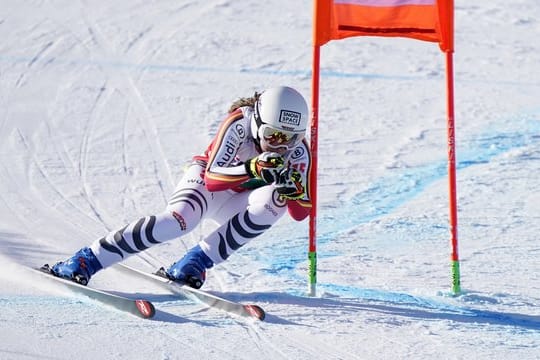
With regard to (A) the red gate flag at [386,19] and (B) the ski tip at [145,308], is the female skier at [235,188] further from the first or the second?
(A) the red gate flag at [386,19]

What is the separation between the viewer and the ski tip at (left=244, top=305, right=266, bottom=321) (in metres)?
5.50

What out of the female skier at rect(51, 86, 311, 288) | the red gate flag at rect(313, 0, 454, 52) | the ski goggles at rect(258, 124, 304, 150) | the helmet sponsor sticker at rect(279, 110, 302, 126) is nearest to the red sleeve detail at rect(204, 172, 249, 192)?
the female skier at rect(51, 86, 311, 288)

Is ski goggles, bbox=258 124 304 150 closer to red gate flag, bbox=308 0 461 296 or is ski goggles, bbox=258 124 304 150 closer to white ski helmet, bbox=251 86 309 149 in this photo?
white ski helmet, bbox=251 86 309 149

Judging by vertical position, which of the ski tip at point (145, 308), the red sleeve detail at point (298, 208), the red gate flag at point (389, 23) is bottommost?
the ski tip at point (145, 308)

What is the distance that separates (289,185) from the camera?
576cm

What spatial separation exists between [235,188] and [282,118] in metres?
0.61

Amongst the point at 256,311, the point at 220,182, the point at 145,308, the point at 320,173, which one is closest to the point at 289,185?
the point at 220,182

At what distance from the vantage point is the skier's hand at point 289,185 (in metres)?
5.73

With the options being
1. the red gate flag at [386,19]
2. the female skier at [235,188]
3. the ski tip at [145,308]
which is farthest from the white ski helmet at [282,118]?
the ski tip at [145,308]

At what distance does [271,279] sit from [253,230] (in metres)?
0.65

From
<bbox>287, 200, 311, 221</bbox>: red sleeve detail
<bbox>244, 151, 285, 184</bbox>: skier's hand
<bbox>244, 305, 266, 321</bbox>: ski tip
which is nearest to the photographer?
<bbox>244, 305, 266, 321</bbox>: ski tip

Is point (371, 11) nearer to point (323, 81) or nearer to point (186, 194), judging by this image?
point (186, 194)

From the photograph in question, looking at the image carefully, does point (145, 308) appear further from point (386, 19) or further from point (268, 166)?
point (386, 19)

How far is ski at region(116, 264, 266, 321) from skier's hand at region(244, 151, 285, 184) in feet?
2.37
